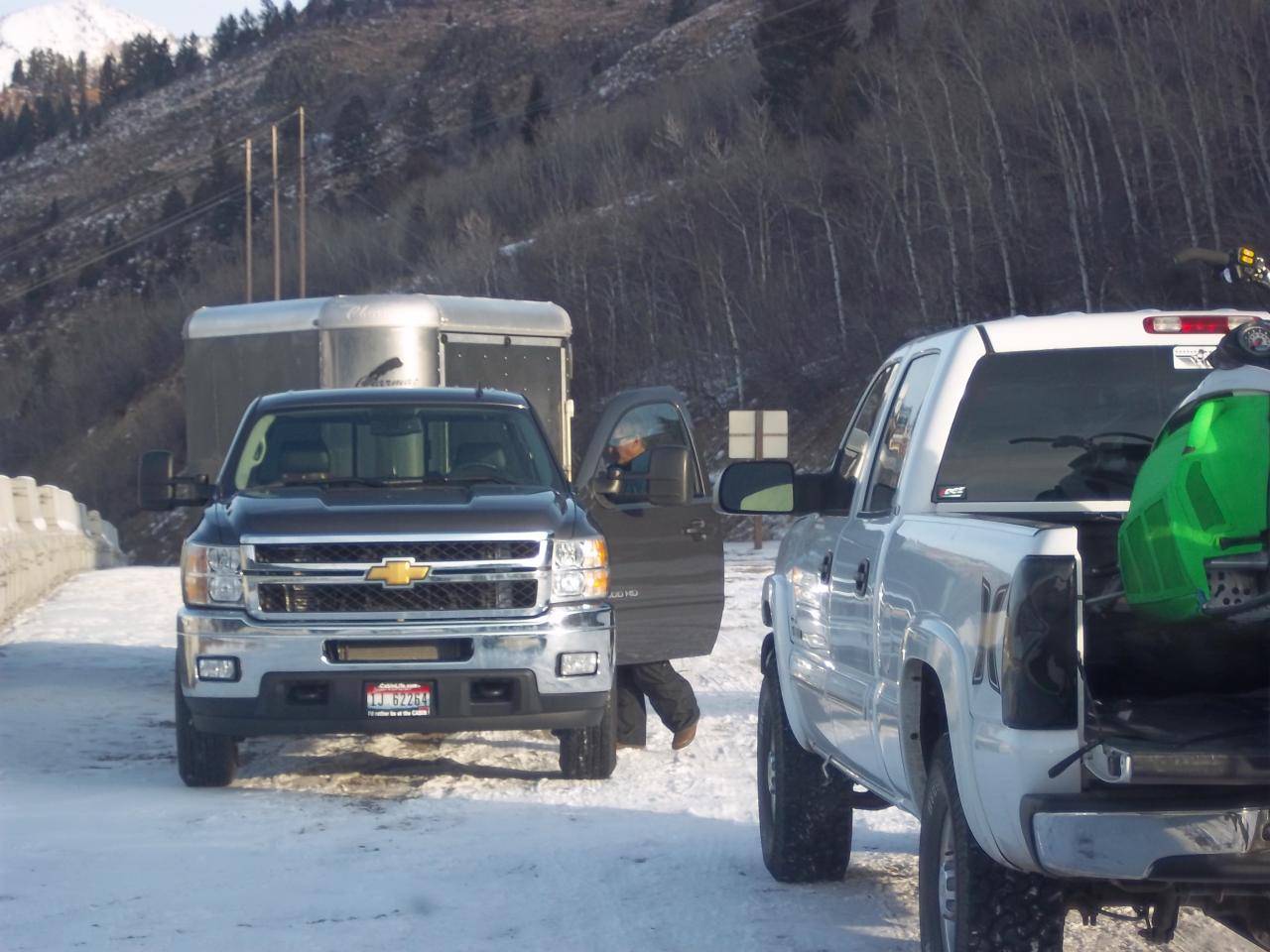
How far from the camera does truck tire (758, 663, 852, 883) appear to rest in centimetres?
666

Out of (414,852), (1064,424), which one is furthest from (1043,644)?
(414,852)

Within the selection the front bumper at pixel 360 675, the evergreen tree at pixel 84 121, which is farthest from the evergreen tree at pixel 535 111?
the front bumper at pixel 360 675

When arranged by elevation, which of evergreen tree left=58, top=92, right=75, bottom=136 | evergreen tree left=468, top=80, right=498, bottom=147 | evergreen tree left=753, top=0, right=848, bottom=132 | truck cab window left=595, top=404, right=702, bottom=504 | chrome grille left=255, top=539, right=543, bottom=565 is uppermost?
evergreen tree left=58, top=92, right=75, bottom=136

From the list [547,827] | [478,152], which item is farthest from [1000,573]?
[478,152]

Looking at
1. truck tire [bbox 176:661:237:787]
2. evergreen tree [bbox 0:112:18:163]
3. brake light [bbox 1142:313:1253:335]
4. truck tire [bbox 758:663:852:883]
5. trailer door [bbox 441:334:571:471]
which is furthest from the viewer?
evergreen tree [bbox 0:112:18:163]

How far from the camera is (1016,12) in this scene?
49969 mm

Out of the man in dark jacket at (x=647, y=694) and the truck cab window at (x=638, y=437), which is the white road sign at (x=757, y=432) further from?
the man in dark jacket at (x=647, y=694)

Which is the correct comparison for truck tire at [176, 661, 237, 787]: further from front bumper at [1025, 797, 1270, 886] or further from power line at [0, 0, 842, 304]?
power line at [0, 0, 842, 304]

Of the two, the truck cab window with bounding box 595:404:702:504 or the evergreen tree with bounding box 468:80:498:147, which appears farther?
the evergreen tree with bounding box 468:80:498:147

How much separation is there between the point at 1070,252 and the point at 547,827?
128 ft

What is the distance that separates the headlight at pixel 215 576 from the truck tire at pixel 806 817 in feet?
9.46

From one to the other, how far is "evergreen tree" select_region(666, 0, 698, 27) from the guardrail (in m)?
132

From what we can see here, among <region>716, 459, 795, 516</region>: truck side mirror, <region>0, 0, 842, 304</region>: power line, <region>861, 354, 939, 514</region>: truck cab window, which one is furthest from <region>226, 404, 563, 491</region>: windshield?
<region>0, 0, 842, 304</region>: power line

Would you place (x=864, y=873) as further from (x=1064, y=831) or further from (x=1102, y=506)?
→ (x=1064, y=831)
